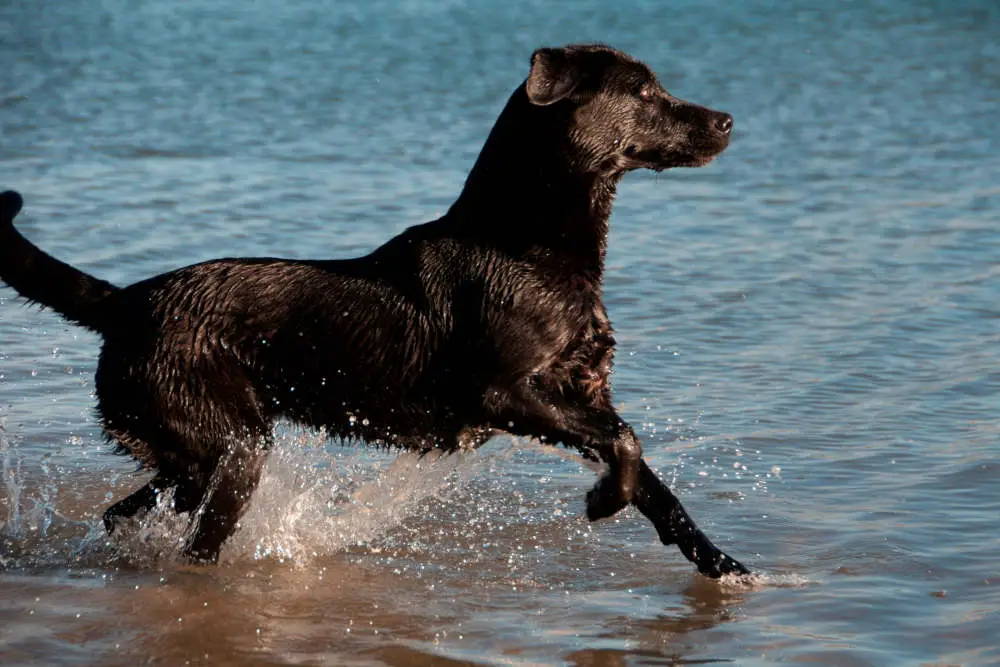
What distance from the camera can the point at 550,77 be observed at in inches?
205

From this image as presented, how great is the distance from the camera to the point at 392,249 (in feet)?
18.1

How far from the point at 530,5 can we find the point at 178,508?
1847cm

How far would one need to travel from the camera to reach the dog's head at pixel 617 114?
5242mm

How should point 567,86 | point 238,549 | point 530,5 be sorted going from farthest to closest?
1. point 530,5
2. point 238,549
3. point 567,86

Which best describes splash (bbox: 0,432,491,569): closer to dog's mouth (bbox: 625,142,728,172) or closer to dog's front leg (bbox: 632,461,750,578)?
dog's front leg (bbox: 632,461,750,578)

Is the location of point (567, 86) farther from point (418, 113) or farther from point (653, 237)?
point (418, 113)

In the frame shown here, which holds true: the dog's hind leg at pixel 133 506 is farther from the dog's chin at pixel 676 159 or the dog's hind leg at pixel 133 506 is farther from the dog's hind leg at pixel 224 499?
the dog's chin at pixel 676 159

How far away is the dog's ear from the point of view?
16.9ft

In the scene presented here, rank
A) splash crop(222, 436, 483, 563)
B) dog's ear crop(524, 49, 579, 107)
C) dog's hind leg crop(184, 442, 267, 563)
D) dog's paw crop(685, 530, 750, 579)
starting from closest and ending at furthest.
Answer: dog's ear crop(524, 49, 579, 107) < dog's hind leg crop(184, 442, 267, 563) < dog's paw crop(685, 530, 750, 579) < splash crop(222, 436, 483, 563)

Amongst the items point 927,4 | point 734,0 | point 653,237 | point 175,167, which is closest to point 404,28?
point 734,0

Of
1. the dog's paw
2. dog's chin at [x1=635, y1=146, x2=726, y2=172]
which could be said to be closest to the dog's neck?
dog's chin at [x1=635, y1=146, x2=726, y2=172]

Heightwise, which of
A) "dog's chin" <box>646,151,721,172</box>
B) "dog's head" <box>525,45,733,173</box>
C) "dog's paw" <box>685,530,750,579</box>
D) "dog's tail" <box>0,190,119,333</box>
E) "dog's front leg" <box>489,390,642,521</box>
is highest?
"dog's head" <box>525,45,733,173</box>

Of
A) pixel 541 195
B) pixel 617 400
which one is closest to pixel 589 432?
pixel 541 195

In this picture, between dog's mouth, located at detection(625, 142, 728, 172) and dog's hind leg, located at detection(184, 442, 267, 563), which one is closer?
dog's hind leg, located at detection(184, 442, 267, 563)
